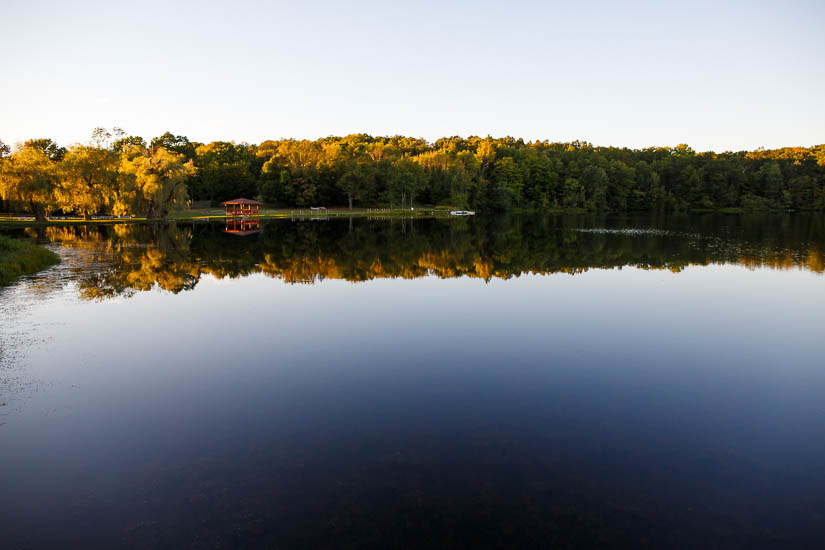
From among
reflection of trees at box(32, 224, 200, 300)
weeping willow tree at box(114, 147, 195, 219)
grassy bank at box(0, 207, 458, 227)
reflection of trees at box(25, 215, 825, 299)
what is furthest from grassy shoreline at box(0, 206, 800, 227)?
reflection of trees at box(32, 224, 200, 300)

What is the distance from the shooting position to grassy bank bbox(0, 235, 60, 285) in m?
21.4

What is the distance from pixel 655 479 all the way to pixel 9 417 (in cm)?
1094

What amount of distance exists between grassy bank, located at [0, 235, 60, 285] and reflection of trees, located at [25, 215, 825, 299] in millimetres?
1588

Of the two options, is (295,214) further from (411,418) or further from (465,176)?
(411,418)

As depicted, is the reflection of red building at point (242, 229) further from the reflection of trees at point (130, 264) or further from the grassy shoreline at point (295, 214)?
the grassy shoreline at point (295, 214)

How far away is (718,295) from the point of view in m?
19.2

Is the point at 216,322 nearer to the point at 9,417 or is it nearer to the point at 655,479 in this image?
the point at 9,417

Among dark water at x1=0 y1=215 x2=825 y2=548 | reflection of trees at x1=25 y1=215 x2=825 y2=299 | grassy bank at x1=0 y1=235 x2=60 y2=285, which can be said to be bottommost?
dark water at x1=0 y1=215 x2=825 y2=548

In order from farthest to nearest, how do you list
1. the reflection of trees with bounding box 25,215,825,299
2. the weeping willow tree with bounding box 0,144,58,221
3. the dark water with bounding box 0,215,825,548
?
the weeping willow tree with bounding box 0,144,58,221 → the reflection of trees with bounding box 25,215,825,299 → the dark water with bounding box 0,215,825,548

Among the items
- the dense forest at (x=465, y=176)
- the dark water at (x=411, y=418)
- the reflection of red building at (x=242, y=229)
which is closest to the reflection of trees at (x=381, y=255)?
the reflection of red building at (x=242, y=229)

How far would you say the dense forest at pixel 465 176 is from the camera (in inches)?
3499

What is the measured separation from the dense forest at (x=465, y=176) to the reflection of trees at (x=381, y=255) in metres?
26.5

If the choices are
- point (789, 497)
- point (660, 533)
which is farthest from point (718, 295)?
point (660, 533)

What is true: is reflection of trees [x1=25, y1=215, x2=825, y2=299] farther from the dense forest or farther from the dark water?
the dense forest
